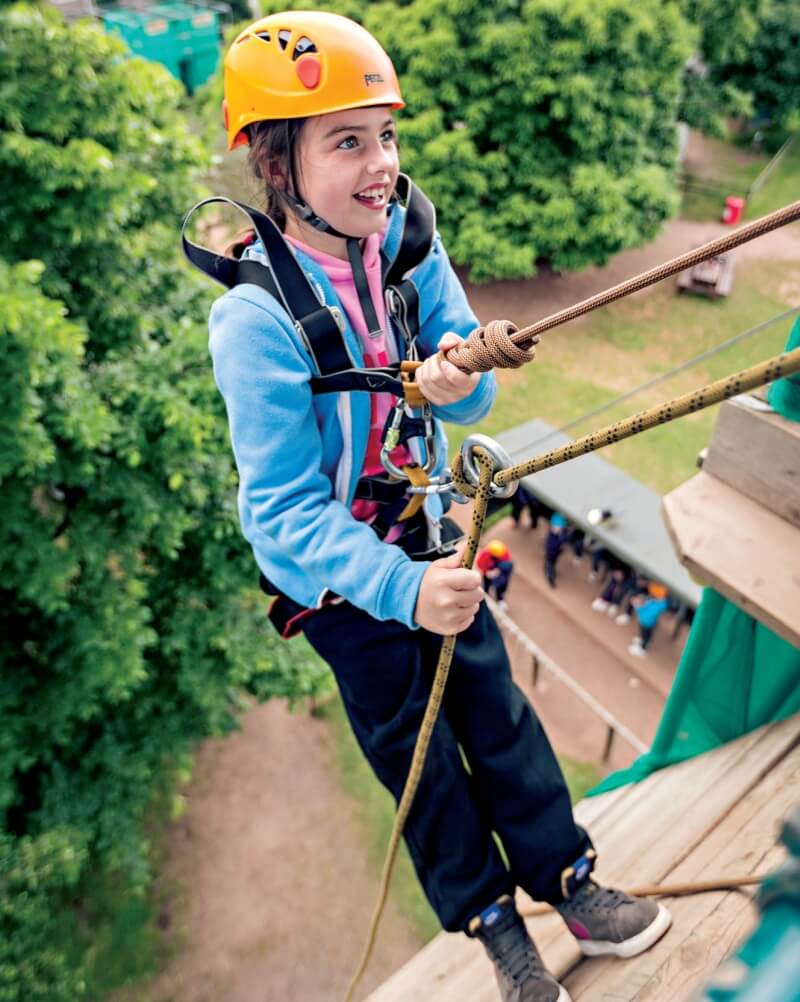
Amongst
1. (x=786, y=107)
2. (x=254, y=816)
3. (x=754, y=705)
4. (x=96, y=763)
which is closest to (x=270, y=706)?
(x=254, y=816)

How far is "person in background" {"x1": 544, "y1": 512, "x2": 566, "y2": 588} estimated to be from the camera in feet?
26.7

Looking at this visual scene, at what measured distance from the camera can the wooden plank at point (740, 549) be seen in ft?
6.18

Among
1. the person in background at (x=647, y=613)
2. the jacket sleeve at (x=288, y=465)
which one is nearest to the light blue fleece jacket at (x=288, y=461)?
the jacket sleeve at (x=288, y=465)

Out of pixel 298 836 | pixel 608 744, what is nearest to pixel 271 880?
pixel 298 836

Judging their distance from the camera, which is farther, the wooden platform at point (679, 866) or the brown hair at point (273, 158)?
the wooden platform at point (679, 866)

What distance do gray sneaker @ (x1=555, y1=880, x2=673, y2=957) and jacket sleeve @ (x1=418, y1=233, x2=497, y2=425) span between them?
3.99 ft

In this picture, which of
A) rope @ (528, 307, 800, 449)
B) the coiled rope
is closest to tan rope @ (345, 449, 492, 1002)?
the coiled rope

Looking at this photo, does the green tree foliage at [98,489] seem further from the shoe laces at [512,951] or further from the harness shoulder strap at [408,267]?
the shoe laces at [512,951]

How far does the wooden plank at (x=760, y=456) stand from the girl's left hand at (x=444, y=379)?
2.94ft

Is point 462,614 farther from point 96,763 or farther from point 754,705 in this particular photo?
point 96,763

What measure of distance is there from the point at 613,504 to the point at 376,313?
6.86m

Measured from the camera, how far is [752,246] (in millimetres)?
14195

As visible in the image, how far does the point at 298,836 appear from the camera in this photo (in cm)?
658

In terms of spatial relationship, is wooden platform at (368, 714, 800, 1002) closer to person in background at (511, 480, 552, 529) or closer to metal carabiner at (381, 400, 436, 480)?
metal carabiner at (381, 400, 436, 480)
